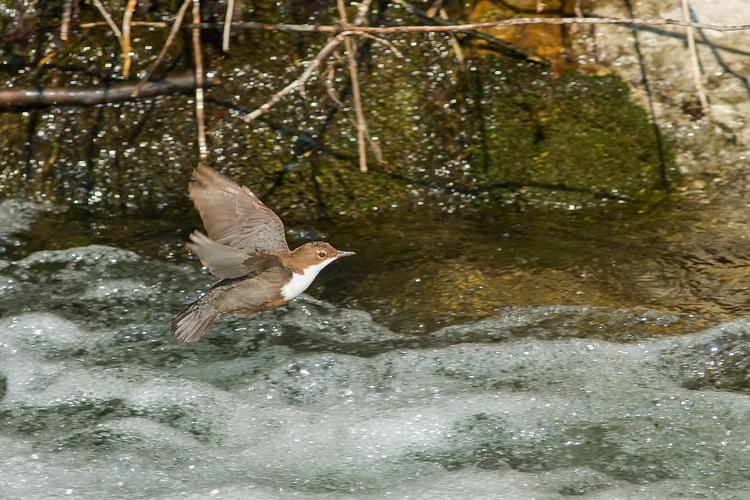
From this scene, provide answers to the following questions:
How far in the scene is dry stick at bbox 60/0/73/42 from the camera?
5.59 meters

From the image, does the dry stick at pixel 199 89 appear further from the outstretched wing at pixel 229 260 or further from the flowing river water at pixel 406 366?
the outstretched wing at pixel 229 260

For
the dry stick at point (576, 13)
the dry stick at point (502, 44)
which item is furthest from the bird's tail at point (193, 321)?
the dry stick at point (576, 13)

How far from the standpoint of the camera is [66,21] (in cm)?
559

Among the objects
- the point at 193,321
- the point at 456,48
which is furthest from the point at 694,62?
the point at 193,321

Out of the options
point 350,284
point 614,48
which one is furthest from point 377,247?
point 614,48

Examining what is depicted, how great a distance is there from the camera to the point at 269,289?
402 centimetres

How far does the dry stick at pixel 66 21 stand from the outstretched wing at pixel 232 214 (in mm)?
1977

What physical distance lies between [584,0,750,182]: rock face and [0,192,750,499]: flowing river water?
475 mm

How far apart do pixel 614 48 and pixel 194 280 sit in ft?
9.71

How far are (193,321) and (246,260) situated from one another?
1.76ft

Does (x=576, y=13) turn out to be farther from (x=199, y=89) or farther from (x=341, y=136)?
(x=199, y=89)

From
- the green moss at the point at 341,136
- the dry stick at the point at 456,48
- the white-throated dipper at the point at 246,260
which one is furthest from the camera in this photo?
the dry stick at the point at 456,48

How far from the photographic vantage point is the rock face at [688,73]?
5539 mm

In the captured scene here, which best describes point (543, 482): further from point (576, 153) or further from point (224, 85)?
point (224, 85)
